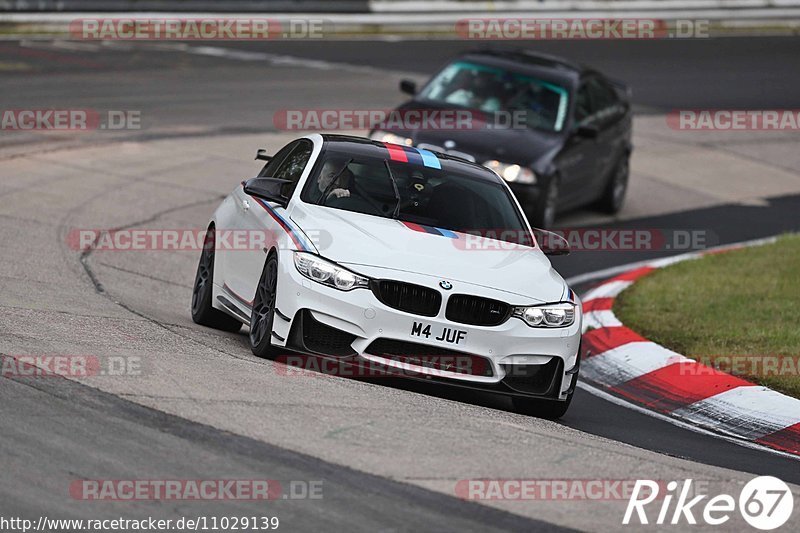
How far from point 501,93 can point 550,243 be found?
758 centimetres

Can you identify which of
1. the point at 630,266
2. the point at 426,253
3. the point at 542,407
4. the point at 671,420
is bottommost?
the point at 630,266

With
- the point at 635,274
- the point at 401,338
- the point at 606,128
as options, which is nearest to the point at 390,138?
the point at 635,274

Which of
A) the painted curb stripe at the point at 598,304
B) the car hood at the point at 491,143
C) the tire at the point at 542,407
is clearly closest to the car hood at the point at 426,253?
the tire at the point at 542,407

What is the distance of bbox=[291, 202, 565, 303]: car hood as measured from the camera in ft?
28.2

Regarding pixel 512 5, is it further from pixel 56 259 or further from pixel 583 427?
pixel 583 427

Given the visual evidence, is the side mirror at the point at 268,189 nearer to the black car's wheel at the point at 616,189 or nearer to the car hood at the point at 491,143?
the car hood at the point at 491,143

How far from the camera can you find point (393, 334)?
8.37 m

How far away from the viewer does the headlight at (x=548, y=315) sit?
8.62m

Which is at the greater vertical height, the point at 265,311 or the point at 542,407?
the point at 265,311

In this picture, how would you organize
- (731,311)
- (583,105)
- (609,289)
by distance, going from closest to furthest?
(731,311) < (609,289) < (583,105)

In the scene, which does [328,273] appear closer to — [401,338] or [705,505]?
[401,338]

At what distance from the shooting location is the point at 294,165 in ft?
33.3

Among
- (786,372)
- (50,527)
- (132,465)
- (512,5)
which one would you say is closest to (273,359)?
(132,465)

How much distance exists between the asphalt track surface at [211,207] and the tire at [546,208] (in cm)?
53
